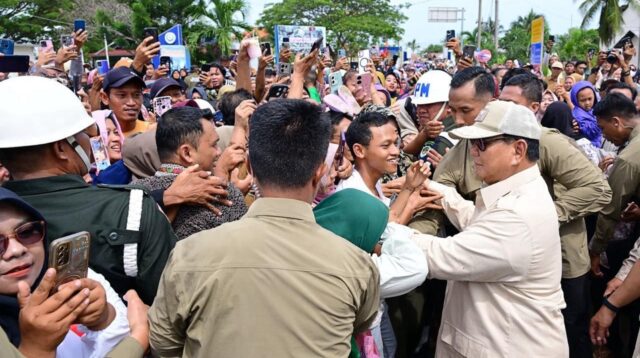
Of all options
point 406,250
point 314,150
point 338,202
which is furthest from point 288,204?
point 406,250

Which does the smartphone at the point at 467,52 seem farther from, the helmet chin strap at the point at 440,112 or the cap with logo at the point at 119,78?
the cap with logo at the point at 119,78

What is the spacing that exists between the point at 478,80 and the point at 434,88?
0.61 meters

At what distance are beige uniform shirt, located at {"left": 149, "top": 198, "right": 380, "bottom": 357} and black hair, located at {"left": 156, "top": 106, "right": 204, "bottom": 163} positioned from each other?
3.62 ft

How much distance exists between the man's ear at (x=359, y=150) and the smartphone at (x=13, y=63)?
9.43 feet

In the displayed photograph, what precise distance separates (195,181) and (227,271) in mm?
901

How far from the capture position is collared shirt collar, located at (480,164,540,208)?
2535 mm

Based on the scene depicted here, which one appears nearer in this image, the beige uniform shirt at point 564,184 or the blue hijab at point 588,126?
the beige uniform shirt at point 564,184

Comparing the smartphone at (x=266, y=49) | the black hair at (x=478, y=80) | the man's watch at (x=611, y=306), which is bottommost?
the man's watch at (x=611, y=306)

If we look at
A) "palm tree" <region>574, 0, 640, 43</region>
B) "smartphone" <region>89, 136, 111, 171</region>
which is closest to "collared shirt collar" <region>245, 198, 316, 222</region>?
"smartphone" <region>89, 136, 111, 171</region>

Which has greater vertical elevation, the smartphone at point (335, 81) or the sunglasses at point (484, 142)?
the smartphone at point (335, 81)

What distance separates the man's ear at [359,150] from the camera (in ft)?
10.1

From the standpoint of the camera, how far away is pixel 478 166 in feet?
8.67

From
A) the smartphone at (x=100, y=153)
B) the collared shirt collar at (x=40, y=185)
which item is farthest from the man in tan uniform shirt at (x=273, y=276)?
the smartphone at (x=100, y=153)

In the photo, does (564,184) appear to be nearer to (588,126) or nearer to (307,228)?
(307,228)
